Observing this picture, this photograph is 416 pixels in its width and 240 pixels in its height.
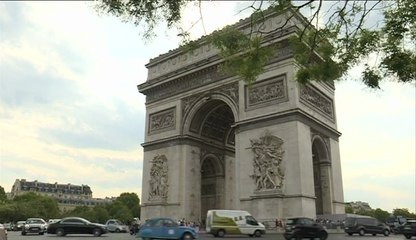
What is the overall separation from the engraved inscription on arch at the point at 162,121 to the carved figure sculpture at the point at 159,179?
252 cm

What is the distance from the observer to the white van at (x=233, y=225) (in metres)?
24.0

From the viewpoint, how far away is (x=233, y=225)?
24.2m

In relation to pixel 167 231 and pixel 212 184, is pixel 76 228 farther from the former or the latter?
pixel 212 184

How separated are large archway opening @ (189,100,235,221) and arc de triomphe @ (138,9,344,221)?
3.5 inches

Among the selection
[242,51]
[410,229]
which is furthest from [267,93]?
[242,51]

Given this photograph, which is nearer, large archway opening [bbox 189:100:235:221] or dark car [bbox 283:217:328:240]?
dark car [bbox 283:217:328:240]

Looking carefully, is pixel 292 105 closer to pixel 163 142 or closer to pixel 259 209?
pixel 259 209

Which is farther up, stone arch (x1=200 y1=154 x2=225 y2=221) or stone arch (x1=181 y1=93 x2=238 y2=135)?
stone arch (x1=181 y1=93 x2=238 y2=135)

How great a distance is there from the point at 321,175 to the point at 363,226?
5241mm

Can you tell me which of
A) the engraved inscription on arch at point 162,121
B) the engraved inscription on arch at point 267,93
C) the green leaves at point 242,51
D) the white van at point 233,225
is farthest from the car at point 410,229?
the green leaves at point 242,51

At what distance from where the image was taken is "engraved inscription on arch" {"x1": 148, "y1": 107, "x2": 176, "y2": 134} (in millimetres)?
35938

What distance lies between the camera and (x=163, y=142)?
117 ft

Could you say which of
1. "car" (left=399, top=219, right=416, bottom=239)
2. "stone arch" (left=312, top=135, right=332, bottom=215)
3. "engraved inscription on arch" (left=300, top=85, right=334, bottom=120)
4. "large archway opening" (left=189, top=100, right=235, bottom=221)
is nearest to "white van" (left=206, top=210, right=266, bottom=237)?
"stone arch" (left=312, top=135, right=332, bottom=215)

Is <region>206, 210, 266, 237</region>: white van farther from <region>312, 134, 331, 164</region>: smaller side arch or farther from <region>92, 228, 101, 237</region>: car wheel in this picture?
<region>312, 134, 331, 164</region>: smaller side arch
